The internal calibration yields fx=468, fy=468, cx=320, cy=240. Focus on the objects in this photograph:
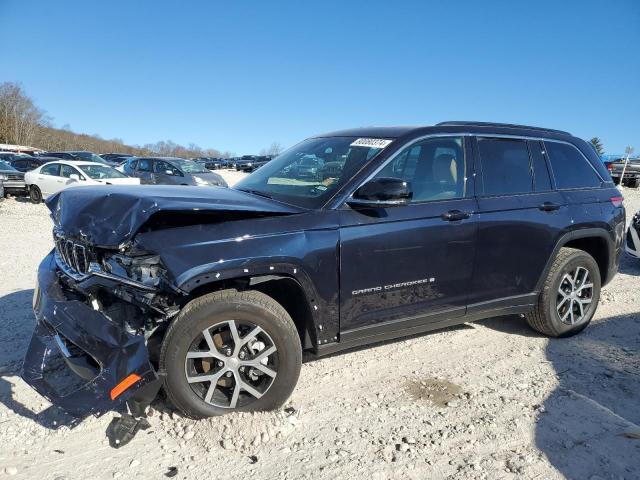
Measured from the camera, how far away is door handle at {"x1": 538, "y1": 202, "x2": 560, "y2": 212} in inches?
161

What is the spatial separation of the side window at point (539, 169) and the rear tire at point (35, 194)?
51.7 ft

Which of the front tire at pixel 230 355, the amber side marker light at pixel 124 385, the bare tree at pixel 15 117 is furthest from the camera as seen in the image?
the bare tree at pixel 15 117

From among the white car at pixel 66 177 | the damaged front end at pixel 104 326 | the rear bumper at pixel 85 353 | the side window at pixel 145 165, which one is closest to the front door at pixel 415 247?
the damaged front end at pixel 104 326

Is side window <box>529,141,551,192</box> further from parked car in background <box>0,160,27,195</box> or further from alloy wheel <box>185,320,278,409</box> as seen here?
parked car in background <box>0,160,27,195</box>

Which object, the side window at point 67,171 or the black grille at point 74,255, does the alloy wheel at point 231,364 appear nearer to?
the black grille at point 74,255

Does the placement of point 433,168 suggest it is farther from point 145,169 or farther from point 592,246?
point 145,169

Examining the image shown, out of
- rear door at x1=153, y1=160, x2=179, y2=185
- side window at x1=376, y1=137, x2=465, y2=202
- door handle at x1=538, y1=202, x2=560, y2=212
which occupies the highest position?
side window at x1=376, y1=137, x2=465, y2=202

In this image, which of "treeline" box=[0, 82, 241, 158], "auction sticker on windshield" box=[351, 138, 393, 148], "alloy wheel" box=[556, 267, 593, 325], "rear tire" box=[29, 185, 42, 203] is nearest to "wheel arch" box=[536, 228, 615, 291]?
"alloy wheel" box=[556, 267, 593, 325]

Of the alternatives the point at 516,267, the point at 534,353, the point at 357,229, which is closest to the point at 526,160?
the point at 516,267

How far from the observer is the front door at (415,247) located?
323 centimetres

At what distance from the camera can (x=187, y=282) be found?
8.72 ft

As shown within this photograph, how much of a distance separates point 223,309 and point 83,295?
971 millimetres

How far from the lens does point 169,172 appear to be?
17.9 metres

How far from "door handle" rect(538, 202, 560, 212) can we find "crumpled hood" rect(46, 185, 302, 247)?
7.55 feet
